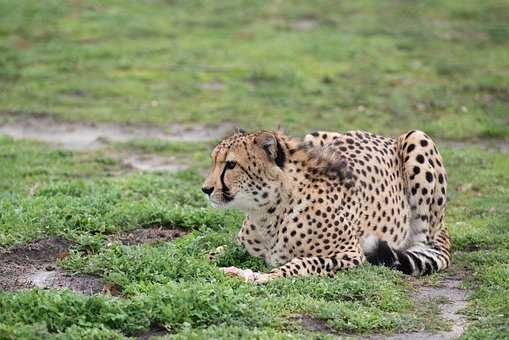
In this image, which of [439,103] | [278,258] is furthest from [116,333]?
[439,103]

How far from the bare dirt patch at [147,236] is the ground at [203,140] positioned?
0.08 feet

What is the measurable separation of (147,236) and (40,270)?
53.4 inches

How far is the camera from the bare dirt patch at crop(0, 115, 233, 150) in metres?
12.9

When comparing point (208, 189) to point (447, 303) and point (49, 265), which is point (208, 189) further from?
point (447, 303)

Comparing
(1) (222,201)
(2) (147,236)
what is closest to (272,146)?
(1) (222,201)

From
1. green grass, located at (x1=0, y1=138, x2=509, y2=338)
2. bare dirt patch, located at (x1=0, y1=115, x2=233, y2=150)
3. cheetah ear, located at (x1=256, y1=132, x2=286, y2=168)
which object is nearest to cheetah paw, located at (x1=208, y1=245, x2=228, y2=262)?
green grass, located at (x1=0, y1=138, x2=509, y2=338)

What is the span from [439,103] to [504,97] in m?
1.15

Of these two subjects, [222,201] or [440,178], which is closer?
[222,201]

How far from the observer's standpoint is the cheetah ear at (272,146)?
7.69 metres

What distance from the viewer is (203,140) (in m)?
13.0

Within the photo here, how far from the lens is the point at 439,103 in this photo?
14680 mm

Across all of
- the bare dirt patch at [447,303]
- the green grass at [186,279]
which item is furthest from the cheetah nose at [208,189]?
the bare dirt patch at [447,303]

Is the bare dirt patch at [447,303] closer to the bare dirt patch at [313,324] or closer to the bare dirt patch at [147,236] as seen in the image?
the bare dirt patch at [313,324]

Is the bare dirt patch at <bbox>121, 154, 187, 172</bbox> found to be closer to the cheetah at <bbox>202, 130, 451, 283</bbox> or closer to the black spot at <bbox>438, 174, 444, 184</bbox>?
the cheetah at <bbox>202, 130, 451, 283</bbox>
